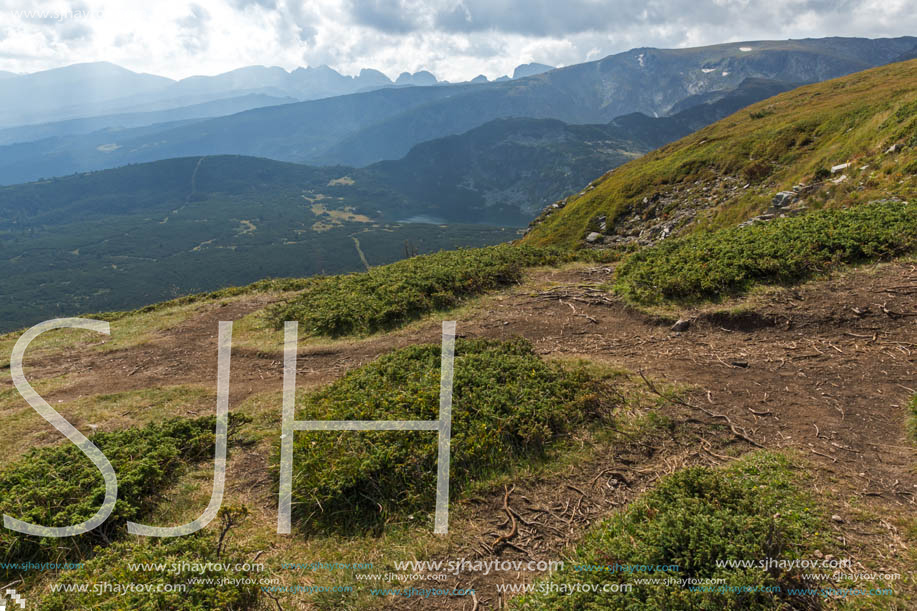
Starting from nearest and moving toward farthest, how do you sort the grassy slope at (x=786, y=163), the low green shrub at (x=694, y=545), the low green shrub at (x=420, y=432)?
the low green shrub at (x=694, y=545), the low green shrub at (x=420, y=432), the grassy slope at (x=786, y=163)

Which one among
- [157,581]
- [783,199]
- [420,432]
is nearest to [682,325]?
[420,432]

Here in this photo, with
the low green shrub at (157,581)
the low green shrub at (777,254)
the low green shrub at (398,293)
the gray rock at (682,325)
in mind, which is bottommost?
the low green shrub at (398,293)

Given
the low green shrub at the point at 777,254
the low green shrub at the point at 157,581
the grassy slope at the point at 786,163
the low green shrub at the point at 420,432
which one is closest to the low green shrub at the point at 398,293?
the low green shrub at the point at 420,432

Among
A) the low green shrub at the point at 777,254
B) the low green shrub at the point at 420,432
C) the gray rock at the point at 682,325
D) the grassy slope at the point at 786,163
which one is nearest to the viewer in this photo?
the low green shrub at the point at 420,432

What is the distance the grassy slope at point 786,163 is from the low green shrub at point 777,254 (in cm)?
506

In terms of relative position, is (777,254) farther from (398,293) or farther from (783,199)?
(783,199)

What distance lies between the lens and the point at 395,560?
20.3ft

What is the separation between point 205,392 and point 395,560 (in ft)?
31.9

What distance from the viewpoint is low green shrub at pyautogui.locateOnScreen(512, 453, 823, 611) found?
4.70 meters

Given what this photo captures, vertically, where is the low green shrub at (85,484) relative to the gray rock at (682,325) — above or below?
below

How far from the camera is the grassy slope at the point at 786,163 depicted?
21906 mm

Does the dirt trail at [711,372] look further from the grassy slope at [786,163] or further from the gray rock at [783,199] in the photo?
the gray rock at [783,199]

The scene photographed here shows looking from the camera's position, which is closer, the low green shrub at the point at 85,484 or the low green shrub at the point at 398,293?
the low green shrub at the point at 85,484

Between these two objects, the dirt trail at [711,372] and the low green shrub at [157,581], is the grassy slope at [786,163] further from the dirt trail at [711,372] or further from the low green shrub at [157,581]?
the low green shrub at [157,581]
